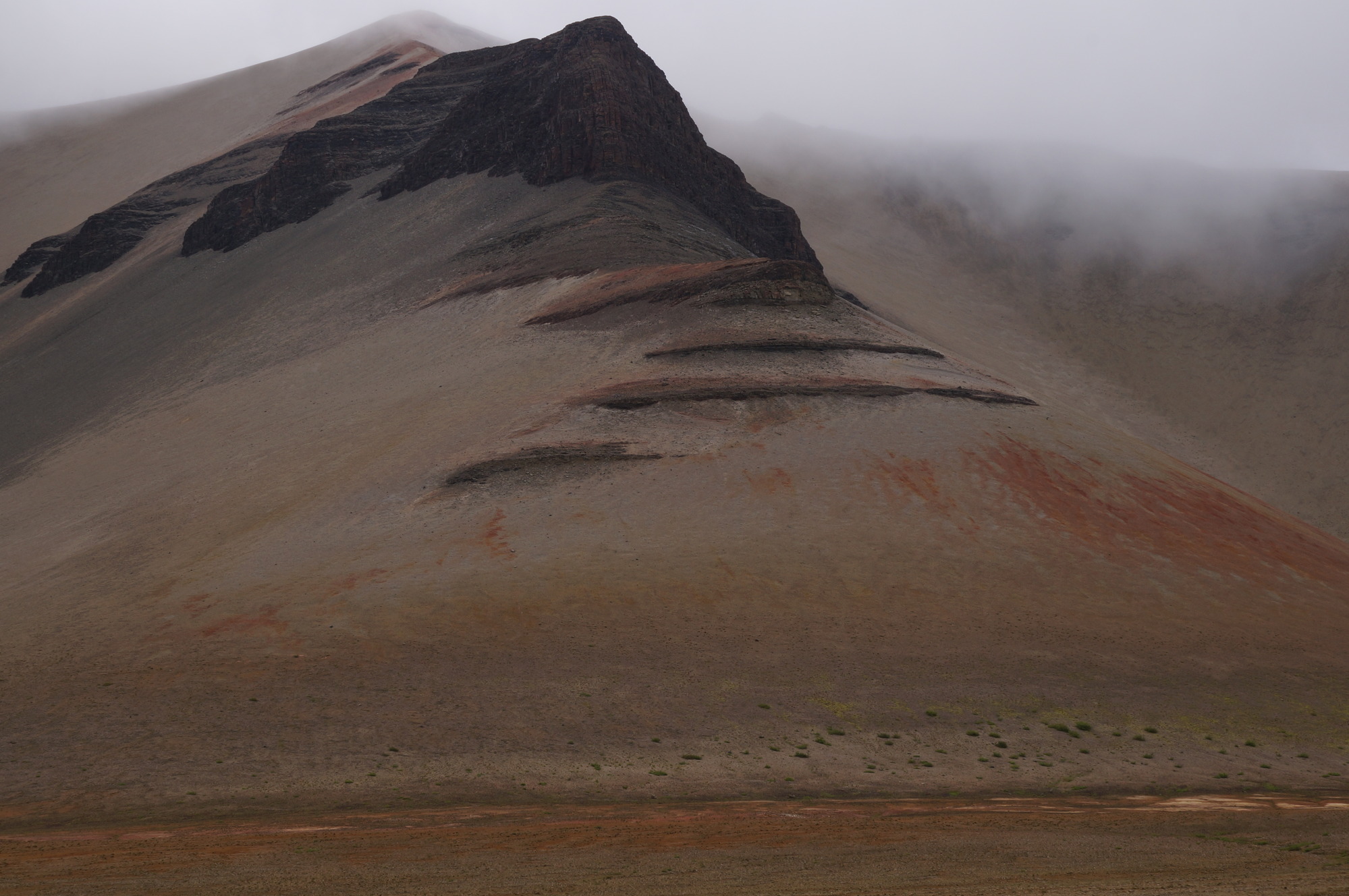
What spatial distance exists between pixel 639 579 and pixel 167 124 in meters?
112

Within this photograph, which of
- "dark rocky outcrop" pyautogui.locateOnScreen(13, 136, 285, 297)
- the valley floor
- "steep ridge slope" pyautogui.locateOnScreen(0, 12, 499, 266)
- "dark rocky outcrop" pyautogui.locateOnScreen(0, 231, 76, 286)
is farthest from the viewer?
"steep ridge slope" pyautogui.locateOnScreen(0, 12, 499, 266)

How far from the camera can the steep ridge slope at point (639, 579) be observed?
49.5 ft

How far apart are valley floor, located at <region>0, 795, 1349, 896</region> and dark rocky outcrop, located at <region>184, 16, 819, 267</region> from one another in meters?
41.0

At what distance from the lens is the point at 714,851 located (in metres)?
11.1

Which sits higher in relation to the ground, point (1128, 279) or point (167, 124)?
point (167, 124)

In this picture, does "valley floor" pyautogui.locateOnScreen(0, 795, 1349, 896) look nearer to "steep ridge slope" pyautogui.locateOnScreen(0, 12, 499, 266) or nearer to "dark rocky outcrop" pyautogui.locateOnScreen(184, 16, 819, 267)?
"dark rocky outcrop" pyautogui.locateOnScreen(184, 16, 819, 267)

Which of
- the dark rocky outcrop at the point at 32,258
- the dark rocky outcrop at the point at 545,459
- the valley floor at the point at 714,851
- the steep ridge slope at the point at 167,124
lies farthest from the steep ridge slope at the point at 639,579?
the steep ridge slope at the point at 167,124

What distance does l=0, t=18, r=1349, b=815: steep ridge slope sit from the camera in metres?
15.1

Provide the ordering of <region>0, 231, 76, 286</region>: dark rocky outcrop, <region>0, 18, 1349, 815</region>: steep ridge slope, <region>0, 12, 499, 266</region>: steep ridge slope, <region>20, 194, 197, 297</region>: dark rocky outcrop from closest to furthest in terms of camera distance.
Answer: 1. <region>0, 18, 1349, 815</region>: steep ridge slope
2. <region>20, 194, 197, 297</region>: dark rocky outcrop
3. <region>0, 231, 76, 286</region>: dark rocky outcrop
4. <region>0, 12, 499, 266</region>: steep ridge slope

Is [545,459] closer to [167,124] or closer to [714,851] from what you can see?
[714,851]

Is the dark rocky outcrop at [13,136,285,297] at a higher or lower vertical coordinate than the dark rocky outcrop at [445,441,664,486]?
higher

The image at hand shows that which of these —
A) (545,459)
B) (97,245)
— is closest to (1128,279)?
(545,459)

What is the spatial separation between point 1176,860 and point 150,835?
11.5 m

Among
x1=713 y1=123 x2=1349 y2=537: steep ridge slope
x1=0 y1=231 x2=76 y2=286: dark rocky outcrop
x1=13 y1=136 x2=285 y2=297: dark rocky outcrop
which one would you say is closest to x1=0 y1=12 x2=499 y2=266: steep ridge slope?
x1=13 y1=136 x2=285 y2=297: dark rocky outcrop
